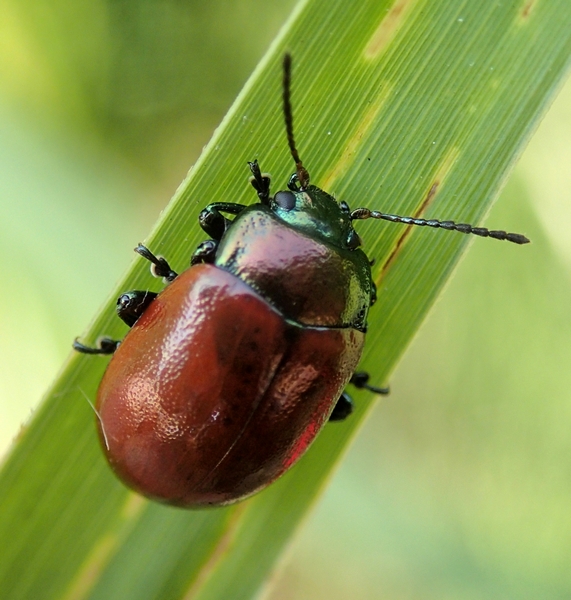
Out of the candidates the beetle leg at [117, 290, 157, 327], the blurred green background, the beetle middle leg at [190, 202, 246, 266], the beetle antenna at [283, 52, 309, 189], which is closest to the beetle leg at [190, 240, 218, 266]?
the beetle middle leg at [190, 202, 246, 266]

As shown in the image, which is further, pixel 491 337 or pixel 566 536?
pixel 491 337

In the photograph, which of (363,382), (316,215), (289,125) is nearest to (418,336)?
(363,382)

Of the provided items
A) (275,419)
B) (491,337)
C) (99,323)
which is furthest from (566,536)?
(99,323)

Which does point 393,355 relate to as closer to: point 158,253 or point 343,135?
point 343,135

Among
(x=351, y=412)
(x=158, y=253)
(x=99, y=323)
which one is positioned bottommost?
(x=99, y=323)

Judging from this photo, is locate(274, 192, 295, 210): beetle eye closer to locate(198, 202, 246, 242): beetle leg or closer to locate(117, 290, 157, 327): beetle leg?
locate(198, 202, 246, 242): beetle leg

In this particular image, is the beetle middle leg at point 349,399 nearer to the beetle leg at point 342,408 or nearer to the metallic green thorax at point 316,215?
the beetle leg at point 342,408

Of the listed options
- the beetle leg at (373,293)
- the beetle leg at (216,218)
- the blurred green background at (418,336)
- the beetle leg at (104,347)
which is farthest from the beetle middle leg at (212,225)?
the blurred green background at (418,336)

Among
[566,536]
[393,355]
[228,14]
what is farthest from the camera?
[228,14]

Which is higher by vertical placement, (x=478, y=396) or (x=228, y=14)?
(x=228, y=14)
